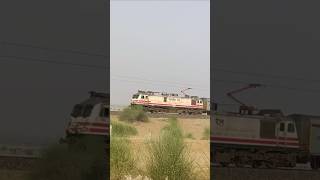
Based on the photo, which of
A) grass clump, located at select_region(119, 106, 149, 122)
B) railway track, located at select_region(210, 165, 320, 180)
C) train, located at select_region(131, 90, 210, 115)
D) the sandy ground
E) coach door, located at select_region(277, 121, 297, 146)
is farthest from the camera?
train, located at select_region(131, 90, 210, 115)

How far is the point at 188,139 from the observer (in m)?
21.5

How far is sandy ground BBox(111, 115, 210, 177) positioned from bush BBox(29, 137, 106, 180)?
281cm

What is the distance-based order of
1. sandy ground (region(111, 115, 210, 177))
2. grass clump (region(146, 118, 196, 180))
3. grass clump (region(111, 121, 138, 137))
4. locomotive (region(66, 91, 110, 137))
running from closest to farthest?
locomotive (region(66, 91, 110, 137)), grass clump (region(146, 118, 196, 180)), sandy ground (region(111, 115, 210, 177)), grass clump (region(111, 121, 138, 137))

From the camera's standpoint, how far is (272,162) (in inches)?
591

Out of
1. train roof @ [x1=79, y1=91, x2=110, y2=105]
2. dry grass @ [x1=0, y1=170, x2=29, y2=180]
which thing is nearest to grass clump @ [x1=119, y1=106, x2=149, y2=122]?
train roof @ [x1=79, y1=91, x2=110, y2=105]

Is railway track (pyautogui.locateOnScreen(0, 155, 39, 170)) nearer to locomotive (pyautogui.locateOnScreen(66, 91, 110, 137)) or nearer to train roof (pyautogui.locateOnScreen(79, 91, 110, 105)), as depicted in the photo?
locomotive (pyautogui.locateOnScreen(66, 91, 110, 137))

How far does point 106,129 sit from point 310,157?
8201 mm

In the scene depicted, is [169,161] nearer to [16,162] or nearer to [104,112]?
[104,112]

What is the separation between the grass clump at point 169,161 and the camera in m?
11.8

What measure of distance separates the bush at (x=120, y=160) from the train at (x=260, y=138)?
2604mm

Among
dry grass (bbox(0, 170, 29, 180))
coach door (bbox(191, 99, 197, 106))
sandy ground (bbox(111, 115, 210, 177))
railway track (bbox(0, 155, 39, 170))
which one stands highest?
coach door (bbox(191, 99, 197, 106))

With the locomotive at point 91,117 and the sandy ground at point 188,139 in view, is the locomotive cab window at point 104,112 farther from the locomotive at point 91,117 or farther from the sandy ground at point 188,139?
the sandy ground at point 188,139

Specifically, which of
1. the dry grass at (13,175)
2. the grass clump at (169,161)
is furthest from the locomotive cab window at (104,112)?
the dry grass at (13,175)

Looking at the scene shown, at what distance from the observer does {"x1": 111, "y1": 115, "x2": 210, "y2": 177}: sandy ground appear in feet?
42.2
